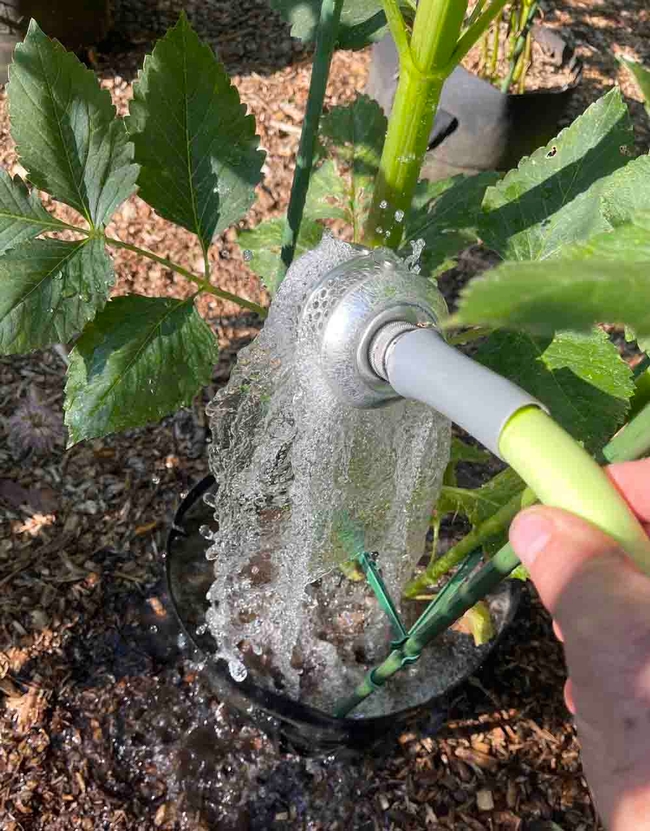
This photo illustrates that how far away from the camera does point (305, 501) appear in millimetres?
801

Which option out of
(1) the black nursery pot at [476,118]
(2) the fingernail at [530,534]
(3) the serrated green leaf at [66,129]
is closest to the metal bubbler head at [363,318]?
(2) the fingernail at [530,534]

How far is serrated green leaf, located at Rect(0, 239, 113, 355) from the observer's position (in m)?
0.64

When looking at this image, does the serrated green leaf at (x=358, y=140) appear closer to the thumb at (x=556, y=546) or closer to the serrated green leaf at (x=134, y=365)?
the serrated green leaf at (x=134, y=365)

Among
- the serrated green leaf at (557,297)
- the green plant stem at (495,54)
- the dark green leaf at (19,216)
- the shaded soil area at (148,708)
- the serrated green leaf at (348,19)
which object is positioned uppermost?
the serrated green leaf at (348,19)

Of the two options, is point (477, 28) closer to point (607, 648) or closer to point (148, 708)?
point (607, 648)

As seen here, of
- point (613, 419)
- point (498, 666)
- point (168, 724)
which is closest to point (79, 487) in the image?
point (168, 724)

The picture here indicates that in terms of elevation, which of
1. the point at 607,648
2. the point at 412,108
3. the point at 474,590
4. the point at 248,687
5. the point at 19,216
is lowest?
the point at 248,687

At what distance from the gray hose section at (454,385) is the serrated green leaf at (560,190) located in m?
0.29

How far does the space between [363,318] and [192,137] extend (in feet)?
0.99

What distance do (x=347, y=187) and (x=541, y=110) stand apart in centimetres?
109

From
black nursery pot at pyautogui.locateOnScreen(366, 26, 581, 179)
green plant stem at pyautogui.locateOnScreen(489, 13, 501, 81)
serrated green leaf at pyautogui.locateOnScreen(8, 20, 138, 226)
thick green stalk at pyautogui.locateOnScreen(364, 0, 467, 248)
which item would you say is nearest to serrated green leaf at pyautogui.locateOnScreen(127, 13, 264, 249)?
serrated green leaf at pyautogui.locateOnScreen(8, 20, 138, 226)

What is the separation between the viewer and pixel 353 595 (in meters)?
1.17

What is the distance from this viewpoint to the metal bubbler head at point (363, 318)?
1.68 feet

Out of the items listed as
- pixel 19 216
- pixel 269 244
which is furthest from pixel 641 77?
pixel 269 244
